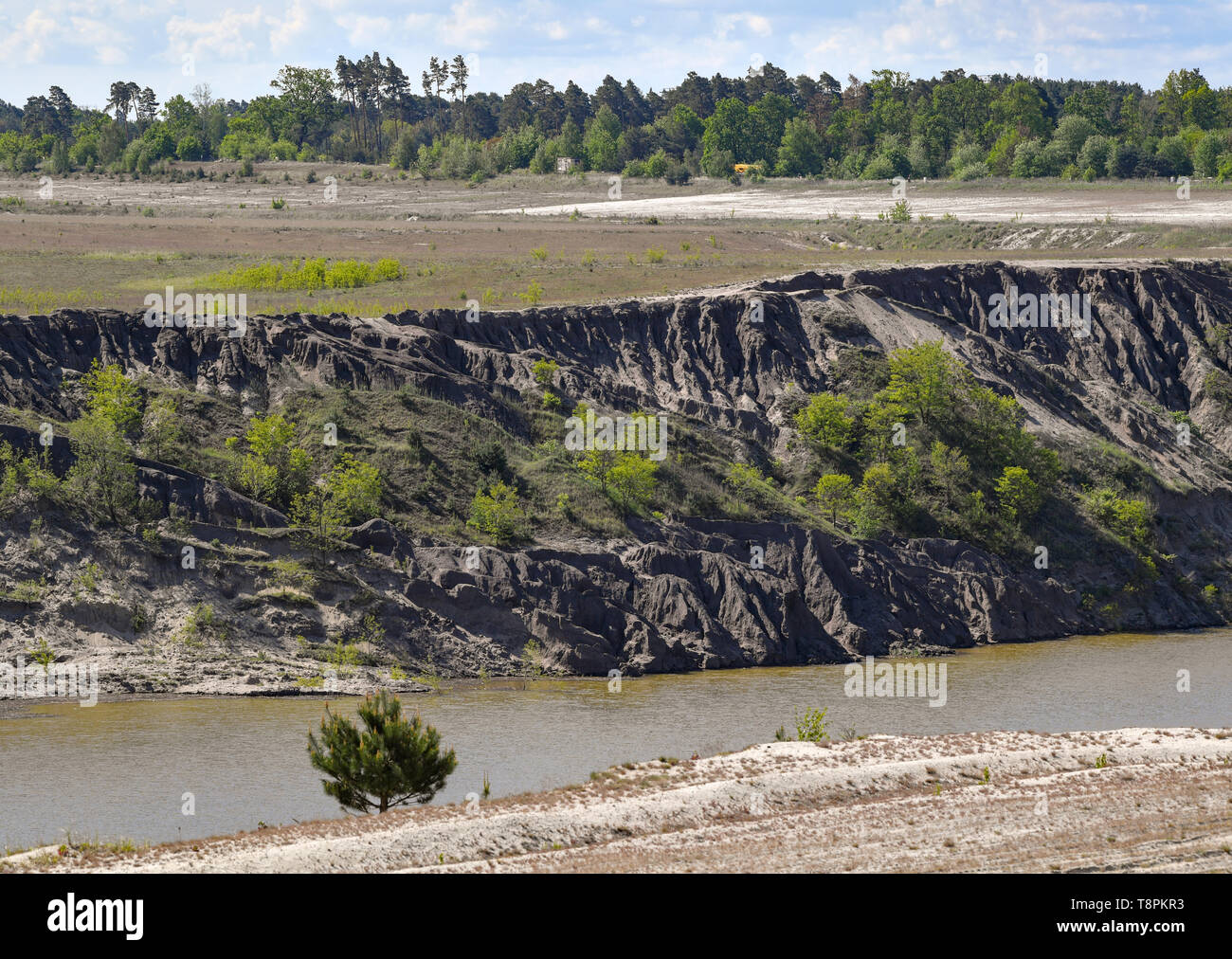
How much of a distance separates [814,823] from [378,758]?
8141 millimetres

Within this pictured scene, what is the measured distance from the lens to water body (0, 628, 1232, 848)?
1261 inches

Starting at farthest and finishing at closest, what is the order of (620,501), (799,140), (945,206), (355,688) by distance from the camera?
(799,140) → (945,206) → (620,501) → (355,688)

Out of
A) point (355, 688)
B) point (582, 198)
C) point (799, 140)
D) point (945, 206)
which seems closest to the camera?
point (355, 688)

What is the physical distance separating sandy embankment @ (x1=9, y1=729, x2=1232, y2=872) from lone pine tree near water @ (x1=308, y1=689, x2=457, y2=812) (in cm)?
86

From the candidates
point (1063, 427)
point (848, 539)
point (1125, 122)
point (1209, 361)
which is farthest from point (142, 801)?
point (1125, 122)

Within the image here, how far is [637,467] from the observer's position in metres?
53.8

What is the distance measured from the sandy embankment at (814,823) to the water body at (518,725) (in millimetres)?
3511

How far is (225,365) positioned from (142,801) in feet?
82.7

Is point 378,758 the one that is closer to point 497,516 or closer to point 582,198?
point 497,516

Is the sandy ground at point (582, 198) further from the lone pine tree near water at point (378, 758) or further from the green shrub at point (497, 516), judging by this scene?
the lone pine tree near water at point (378, 758)

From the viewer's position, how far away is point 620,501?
5331 cm

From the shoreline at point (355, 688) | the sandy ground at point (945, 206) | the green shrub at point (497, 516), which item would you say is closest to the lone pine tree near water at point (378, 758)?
the shoreline at point (355, 688)

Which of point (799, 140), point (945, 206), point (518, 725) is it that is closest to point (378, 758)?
point (518, 725)

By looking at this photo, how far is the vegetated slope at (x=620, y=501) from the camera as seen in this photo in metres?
45.8
